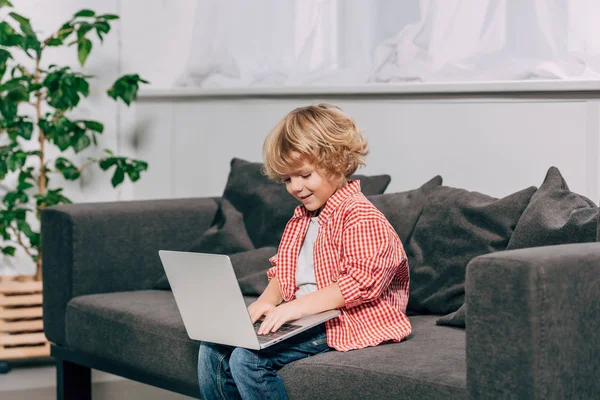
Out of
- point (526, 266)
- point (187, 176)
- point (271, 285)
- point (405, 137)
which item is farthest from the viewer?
point (187, 176)

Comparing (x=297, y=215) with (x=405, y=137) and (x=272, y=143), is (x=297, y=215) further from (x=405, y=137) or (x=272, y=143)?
(x=405, y=137)

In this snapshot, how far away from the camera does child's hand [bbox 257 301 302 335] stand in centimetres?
196

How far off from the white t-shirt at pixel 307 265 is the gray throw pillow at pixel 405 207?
405 millimetres

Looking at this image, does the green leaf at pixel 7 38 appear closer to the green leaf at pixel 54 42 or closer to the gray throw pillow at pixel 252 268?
the green leaf at pixel 54 42

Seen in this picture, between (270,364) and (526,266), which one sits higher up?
(526,266)

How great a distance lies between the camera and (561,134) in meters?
2.62

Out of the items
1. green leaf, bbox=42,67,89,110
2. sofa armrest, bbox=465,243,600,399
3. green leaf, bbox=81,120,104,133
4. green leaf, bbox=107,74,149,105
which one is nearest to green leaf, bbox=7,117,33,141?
green leaf, bbox=42,67,89,110

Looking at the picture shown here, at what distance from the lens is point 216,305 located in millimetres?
1965

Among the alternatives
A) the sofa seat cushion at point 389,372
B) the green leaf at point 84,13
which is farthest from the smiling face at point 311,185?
the green leaf at point 84,13

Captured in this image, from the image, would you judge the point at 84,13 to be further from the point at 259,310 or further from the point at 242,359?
the point at 242,359

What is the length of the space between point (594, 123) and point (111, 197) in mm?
2441

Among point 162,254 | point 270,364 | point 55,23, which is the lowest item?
point 270,364

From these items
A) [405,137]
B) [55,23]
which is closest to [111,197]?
[55,23]

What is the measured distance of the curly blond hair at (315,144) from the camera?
6.89 feet
